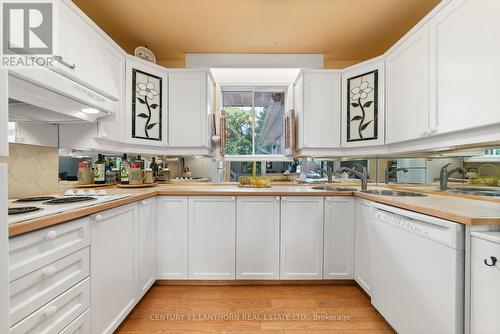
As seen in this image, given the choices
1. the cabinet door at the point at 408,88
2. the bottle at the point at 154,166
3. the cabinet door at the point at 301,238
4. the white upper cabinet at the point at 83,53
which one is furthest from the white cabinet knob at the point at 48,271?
the cabinet door at the point at 408,88

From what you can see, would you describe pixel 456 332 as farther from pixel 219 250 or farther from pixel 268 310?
pixel 219 250

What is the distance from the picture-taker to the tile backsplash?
1415 mm

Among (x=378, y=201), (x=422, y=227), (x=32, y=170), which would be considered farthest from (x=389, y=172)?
(x=32, y=170)

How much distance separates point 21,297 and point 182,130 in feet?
6.66

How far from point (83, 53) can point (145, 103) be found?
0.83 metres

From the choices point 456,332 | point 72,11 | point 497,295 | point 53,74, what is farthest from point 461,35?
point 72,11

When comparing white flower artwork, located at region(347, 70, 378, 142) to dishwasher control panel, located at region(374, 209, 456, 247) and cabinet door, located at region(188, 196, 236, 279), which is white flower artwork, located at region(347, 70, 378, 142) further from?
cabinet door, located at region(188, 196, 236, 279)

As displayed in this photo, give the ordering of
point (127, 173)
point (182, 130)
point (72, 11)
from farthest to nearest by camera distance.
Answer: point (182, 130) < point (127, 173) < point (72, 11)

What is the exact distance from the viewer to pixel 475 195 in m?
1.60

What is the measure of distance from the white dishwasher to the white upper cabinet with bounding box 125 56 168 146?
2302mm

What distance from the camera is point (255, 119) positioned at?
143 inches

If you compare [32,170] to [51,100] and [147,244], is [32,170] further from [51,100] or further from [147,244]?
[147,244]

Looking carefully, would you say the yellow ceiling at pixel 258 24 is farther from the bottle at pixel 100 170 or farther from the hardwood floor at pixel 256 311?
the hardwood floor at pixel 256 311

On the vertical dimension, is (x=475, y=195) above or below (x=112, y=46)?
below
